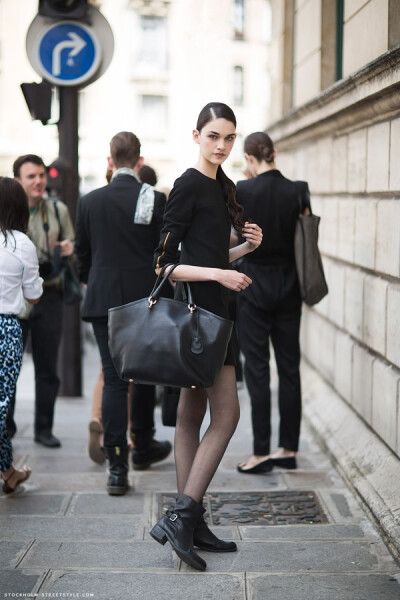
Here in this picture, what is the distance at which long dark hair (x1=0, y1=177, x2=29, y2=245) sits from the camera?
5.24 metres

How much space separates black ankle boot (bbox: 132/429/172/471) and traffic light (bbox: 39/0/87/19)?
3886 mm

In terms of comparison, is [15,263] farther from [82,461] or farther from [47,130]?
[47,130]

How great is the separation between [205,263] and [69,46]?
4620mm

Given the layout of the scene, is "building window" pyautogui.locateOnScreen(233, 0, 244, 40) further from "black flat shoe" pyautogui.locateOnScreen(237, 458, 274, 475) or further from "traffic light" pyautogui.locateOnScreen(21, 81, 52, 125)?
"black flat shoe" pyautogui.locateOnScreen(237, 458, 274, 475)

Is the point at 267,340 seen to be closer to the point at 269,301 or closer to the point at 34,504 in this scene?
the point at 269,301

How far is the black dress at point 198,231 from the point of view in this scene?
4.37 meters

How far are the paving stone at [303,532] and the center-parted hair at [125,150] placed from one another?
2154 millimetres

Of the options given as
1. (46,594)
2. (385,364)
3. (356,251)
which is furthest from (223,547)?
(356,251)

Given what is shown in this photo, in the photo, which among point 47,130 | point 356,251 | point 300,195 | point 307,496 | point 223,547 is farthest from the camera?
point 47,130

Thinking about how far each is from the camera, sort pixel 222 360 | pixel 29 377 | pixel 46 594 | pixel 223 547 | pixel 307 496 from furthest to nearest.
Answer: pixel 29 377 → pixel 307 496 → pixel 223 547 → pixel 222 360 → pixel 46 594

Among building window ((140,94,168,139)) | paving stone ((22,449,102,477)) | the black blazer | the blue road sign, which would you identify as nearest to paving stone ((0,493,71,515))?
paving stone ((22,449,102,477))

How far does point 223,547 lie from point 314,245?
2.10 meters

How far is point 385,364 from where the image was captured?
573 centimetres

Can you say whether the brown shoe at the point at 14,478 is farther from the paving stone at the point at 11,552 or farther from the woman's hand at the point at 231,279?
the woman's hand at the point at 231,279
